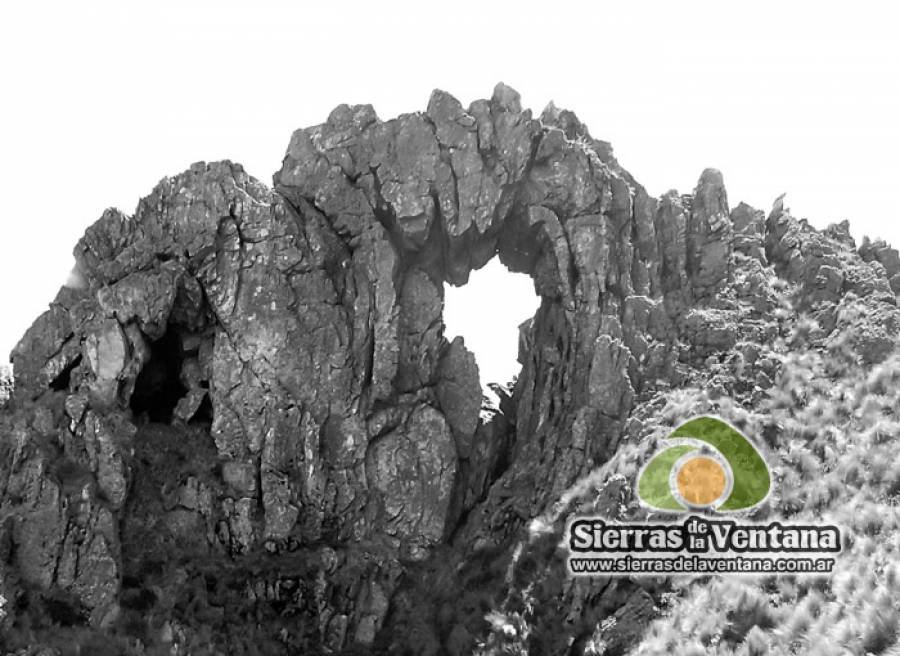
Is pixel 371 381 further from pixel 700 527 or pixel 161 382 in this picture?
pixel 700 527

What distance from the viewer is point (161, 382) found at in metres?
34.3

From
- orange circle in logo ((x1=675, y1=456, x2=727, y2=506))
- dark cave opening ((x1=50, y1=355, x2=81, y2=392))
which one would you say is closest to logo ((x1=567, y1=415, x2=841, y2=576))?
orange circle in logo ((x1=675, y1=456, x2=727, y2=506))

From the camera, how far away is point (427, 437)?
34062 mm

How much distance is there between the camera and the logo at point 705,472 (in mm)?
26109

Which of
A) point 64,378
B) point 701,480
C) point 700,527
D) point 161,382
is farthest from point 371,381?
point 700,527

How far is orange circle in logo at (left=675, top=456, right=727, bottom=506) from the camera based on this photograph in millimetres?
26562

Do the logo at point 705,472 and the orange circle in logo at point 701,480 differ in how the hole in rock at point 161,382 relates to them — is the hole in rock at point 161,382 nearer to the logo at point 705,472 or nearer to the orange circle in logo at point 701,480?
the logo at point 705,472

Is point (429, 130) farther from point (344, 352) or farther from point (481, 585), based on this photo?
point (481, 585)

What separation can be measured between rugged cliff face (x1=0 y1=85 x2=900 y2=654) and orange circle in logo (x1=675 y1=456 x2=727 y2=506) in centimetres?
266

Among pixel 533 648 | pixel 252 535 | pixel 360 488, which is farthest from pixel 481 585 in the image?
pixel 252 535

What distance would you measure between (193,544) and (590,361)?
64.6 feet

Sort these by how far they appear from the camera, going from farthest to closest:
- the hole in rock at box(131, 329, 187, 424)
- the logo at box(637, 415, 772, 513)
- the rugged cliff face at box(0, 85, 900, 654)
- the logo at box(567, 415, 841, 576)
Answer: the hole in rock at box(131, 329, 187, 424)
the rugged cliff face at box(0, 85, 900, 654)
the logo at box(637, 415, 772, 513)
the logo at box(567, 415, 841, 576)

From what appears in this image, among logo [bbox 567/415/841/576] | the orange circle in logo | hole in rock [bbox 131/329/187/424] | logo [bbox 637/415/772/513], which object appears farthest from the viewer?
hole in rock [bbox 131/329/187/424]

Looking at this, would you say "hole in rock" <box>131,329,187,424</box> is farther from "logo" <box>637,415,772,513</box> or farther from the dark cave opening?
"logo" <box>637,415,772,513</box>
